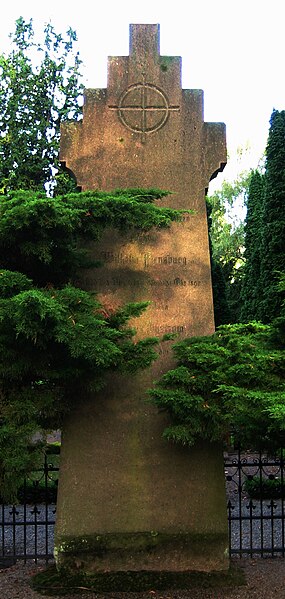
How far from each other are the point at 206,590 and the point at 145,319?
7.25ft

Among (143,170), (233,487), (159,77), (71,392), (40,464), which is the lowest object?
(233,487)

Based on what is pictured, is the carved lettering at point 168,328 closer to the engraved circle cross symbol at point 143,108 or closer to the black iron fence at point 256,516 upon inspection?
the black iron fence at point 256,516

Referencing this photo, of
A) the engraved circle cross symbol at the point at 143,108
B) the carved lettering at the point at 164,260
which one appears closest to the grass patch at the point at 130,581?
the carved lettering at the point at 164,260

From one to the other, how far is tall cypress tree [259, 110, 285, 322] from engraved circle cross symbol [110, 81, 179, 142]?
1003 cm

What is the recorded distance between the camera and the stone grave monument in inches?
204

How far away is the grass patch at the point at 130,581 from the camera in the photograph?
16.1 ft

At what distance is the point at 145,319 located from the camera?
5566 mm

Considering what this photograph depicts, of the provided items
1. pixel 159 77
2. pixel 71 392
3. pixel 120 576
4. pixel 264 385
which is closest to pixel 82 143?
pixel 159 77

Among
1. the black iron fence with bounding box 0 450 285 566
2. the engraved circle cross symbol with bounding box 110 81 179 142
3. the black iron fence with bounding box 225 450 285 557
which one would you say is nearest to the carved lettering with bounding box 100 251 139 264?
the engraved circle cross symbol with bounding box 110 81 179 142

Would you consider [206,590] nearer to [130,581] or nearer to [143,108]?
[130,581]

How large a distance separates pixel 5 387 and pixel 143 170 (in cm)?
226

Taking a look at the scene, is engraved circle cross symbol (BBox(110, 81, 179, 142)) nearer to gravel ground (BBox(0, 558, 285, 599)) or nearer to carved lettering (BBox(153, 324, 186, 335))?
carved lettering (BBox(153, 324, 186, 335))

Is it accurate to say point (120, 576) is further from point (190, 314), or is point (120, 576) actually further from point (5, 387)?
point (190, 314)

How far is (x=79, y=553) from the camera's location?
16.9ft
